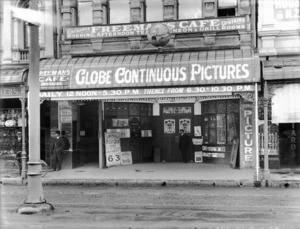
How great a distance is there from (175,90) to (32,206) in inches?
354

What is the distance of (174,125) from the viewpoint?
22766 millimetres

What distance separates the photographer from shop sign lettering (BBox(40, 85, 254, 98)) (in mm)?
17234

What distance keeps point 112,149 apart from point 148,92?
4.42m

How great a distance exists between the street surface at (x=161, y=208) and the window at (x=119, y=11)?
884 cm

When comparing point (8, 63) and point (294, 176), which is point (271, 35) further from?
point (8, 63)

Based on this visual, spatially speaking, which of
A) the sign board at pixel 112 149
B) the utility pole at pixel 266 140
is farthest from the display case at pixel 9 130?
the utility pole at pixel 266 140

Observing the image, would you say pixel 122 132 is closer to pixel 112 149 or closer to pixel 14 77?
pixel 112 149

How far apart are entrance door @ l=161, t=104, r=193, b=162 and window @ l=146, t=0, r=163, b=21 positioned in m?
4.28

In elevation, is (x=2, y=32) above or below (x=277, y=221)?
above

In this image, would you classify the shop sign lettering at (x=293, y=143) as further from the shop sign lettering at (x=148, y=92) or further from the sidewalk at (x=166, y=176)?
the shop sign lettering at (x=148, y=92)

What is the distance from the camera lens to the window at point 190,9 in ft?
67.8

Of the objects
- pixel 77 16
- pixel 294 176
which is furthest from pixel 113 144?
pixel 294 176

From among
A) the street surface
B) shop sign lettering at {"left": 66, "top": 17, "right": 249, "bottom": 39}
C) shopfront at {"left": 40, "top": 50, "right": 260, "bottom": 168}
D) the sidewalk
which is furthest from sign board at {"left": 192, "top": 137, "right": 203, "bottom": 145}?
the street surface

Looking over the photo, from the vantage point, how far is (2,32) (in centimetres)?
2181
